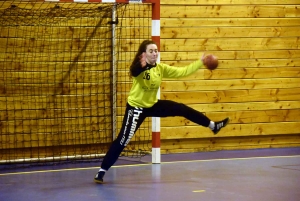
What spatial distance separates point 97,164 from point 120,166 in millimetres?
397

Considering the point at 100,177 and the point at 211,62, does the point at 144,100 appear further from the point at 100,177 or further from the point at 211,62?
the point at 100,177

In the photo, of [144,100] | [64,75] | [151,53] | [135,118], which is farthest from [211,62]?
[64,75]

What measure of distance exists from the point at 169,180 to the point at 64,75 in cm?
277

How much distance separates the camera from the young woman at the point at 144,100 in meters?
8.35

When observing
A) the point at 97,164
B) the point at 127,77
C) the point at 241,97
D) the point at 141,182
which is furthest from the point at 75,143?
the point at 241,97

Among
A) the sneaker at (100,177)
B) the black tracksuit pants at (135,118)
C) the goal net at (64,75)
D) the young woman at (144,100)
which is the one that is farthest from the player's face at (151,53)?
the goal net at (64,75)

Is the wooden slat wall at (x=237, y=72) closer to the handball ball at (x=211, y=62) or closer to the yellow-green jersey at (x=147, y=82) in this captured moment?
the yellow-green jersey at (x=147, y=82)

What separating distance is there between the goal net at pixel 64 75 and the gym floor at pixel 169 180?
2.08ft

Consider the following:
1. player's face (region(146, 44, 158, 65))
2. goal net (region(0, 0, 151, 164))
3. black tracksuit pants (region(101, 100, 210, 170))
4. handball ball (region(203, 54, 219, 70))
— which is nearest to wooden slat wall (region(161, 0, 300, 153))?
goal net (region(0, 0, 151, 164))

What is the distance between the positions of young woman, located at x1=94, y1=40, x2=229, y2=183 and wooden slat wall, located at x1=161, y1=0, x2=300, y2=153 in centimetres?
236

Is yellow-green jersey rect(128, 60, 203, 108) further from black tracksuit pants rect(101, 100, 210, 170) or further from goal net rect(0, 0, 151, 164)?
goal net rect(0, 0, 151, 164)

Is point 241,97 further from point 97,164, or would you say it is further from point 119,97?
point 97,164

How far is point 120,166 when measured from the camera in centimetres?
974

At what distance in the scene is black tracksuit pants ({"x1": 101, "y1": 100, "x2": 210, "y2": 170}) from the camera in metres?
8.39
